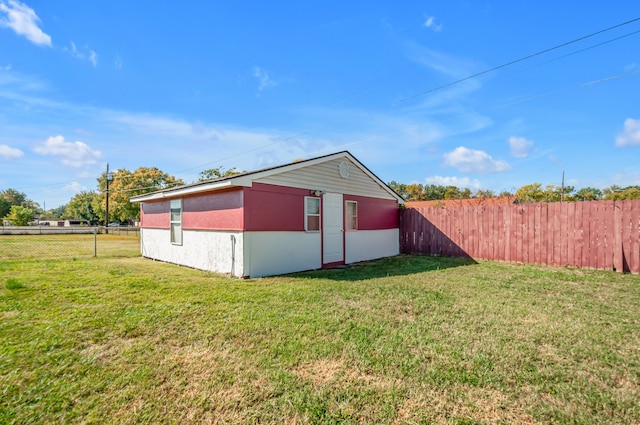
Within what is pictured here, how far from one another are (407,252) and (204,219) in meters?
8.20

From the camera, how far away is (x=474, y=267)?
28.1 feet

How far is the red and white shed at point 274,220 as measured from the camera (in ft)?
23.6

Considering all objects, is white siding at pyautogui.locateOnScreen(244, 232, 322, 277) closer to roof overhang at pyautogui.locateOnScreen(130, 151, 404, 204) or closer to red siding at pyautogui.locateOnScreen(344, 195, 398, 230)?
roof overhang at pyautogui.locateOnScreen(130, 151, 404, 204)

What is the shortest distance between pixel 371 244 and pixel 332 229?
2.35 metres

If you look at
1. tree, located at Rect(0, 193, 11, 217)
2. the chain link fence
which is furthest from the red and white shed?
tree, located at Rect(0, 193, 11, 217)

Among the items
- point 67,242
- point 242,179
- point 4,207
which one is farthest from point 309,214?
point 4,207

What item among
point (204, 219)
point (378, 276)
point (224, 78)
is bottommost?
point (378, 276)

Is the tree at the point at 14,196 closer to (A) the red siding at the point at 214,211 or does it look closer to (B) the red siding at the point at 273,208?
(A) the red siding at the point at 214,211

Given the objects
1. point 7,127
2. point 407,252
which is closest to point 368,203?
point 407,252

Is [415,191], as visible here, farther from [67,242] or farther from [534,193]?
[67,242]

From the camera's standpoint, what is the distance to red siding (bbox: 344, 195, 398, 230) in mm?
10500

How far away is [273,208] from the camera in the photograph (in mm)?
7613

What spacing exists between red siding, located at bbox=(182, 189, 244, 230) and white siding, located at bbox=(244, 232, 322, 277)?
64 cm

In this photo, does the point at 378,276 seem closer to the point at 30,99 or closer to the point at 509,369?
the point at 509,369
